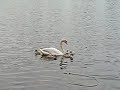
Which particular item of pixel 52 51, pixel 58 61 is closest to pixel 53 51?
pixel 52 51

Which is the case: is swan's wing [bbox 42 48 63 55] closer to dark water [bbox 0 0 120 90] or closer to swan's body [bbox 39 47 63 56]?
→ swan's body [bbox 39 47 63 56]

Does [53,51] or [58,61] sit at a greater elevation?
[53,51]

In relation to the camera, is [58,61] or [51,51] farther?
[51,51]

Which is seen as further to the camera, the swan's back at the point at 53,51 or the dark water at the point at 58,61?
the swan's back at the point at 53,51

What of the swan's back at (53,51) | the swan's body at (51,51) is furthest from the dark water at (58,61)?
the swan's back at (53,51)

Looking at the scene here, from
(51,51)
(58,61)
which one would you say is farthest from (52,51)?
(58,61)

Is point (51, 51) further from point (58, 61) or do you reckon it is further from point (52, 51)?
point (58, 61)

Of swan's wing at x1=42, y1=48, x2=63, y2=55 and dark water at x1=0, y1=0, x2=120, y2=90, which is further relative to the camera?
swan's wing at x1=42, y1=48, x2=63, y2=55

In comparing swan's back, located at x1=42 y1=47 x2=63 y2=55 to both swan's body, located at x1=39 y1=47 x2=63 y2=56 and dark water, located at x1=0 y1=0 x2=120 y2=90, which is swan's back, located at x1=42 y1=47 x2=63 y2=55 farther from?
dark water, located at x1=0 y1=0 x2=120 y2=90

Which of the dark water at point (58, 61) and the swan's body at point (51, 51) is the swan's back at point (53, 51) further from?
the dark water at point (58, 61)

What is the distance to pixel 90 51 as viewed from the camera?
2483 centimetres

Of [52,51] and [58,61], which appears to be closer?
[58,61]

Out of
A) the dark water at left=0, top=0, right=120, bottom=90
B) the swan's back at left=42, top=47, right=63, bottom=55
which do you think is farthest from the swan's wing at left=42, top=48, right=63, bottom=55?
the dark water at left=0, top=0, right=120, bottom=90

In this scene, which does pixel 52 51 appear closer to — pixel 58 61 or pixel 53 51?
pixel 53 51
